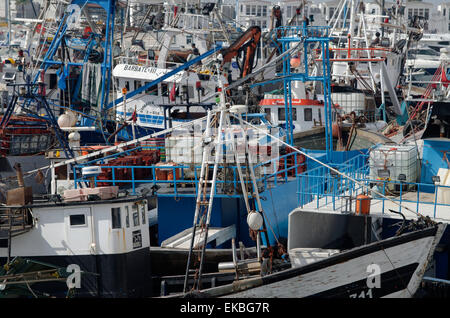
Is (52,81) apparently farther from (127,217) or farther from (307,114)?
(127,217)

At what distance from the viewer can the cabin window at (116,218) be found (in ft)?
51.7

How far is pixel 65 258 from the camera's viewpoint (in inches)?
625

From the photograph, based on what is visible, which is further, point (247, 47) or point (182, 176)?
point (247, 47)

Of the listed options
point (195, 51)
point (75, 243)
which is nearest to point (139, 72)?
point (195, 51)

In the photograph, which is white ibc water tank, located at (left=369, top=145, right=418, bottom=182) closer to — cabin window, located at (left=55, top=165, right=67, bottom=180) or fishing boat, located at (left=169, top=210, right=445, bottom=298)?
fishing boat, located at (left=169, top=210, right=445, bottom=298)

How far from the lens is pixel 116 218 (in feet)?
51.9

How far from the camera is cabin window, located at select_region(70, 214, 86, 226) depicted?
15.8m

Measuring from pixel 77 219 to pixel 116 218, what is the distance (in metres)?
0.87

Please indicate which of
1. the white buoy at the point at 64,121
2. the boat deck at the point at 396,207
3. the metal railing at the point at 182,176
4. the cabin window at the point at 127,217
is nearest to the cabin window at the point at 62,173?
the metal railing at the point at 182,176

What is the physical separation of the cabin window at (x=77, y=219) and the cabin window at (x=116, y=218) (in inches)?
25.9

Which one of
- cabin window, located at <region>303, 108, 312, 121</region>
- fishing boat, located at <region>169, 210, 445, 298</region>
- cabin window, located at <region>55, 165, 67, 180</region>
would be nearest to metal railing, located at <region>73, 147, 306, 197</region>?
cabin window, located at <region>55, 165, 67, 180</region>

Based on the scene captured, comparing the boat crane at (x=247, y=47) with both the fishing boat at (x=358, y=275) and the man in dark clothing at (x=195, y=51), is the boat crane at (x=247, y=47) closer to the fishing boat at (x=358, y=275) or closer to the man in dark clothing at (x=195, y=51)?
the man in dark clothing at (x=195, y=51)

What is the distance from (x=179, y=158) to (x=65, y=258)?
176 inches

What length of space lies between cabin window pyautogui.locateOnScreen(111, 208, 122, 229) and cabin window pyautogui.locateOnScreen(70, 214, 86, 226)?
658 millimetres
